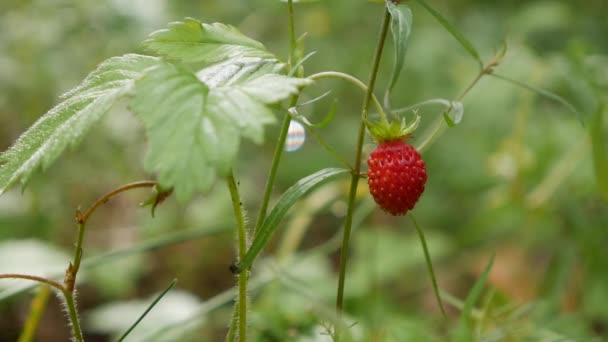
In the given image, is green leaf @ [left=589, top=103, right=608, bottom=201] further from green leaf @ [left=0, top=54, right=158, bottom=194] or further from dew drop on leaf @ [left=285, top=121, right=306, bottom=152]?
green leaf @ [left=0, top=54, right=158, bottom=194]

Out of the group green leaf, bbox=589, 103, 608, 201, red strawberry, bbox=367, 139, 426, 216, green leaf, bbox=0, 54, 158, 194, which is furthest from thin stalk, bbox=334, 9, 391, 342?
green leaf, bbox=589, 103, 608, 201

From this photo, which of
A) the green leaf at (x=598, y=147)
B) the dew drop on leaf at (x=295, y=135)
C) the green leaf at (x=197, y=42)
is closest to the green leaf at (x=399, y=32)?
the green leaf at (x=197, y=42)

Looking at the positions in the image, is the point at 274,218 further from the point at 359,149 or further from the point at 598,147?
the point at 598,147

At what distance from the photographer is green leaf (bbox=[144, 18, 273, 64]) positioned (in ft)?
2.27

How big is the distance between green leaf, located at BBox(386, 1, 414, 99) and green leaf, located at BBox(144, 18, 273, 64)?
0.45 ft

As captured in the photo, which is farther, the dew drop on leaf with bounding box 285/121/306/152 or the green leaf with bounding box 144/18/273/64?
the dew drop on leaf with bounding box 285/121/306/152

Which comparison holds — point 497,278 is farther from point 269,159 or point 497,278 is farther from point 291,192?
point 291,192

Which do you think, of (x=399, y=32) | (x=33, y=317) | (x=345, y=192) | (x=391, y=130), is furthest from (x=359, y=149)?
(x=345, y=192)

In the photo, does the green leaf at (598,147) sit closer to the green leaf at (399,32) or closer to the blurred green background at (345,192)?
the blurred green background at (345,192)

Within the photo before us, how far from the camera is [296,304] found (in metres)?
1.39

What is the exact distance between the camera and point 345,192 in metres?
1.78

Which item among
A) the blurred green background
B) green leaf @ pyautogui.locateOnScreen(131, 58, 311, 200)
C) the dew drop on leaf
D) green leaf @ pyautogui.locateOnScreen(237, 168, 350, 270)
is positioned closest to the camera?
green leaf @ pyautogui.locateOnScreen(131, 58, 311, 200)

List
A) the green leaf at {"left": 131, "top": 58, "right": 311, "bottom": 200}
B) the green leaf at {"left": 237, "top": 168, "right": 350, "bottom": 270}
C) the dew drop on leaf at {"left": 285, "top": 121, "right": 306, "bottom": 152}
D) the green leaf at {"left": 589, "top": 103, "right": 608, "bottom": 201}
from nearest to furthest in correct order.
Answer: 1. the green leaf at {"left": 131, "top": 58, "right": 311, "bottom": 200}
2. the green leaf at {"left": 237, "top": 168, "right": 350, "bottom": 270}
3. the dew drop on leaf at {"left": 285, "top": 121, "right": 306, "bottom": 152}
4. the green leaf at {"left": 589, "top": 103, "right": 608, "bottom": 201}

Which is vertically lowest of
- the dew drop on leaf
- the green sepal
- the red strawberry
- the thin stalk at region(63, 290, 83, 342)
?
the thin stalk at region(63, 290, 83, 342)
